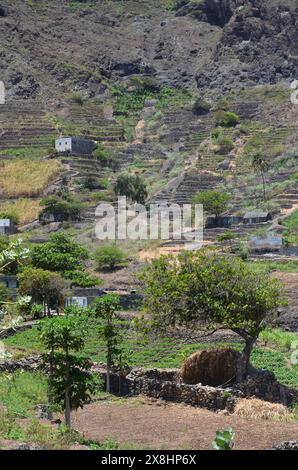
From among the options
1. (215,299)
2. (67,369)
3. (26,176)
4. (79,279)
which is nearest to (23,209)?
(26,176)

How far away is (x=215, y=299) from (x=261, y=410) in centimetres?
416

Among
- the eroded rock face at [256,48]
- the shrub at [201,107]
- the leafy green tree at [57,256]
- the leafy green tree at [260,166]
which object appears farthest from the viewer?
the eroded rock face at [256,48]

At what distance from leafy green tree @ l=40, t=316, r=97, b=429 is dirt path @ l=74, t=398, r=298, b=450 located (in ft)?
2.58

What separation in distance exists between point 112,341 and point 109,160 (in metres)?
61.0

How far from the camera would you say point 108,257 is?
5834 centimetres

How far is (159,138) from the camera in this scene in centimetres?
10031

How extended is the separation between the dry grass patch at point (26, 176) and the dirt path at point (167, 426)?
5635cm

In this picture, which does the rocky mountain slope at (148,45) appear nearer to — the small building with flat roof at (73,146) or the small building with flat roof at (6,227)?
the small building with flat roof at (73,146)

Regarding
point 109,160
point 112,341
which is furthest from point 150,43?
point 112,341

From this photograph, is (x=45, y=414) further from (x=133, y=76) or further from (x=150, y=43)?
(x=150, y=43)

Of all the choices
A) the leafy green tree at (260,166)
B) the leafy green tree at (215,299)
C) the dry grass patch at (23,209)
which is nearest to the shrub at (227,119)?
the leafy green tree at (260,166)

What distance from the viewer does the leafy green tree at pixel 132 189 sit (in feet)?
248

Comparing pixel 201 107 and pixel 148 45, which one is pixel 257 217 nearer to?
pixel 201 107

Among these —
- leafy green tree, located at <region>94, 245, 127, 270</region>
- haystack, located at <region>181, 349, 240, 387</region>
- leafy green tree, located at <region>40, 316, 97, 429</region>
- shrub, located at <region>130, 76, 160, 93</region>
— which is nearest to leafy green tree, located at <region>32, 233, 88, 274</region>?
leafy green tree, located at <region>94, 245, 127, 270</region>
